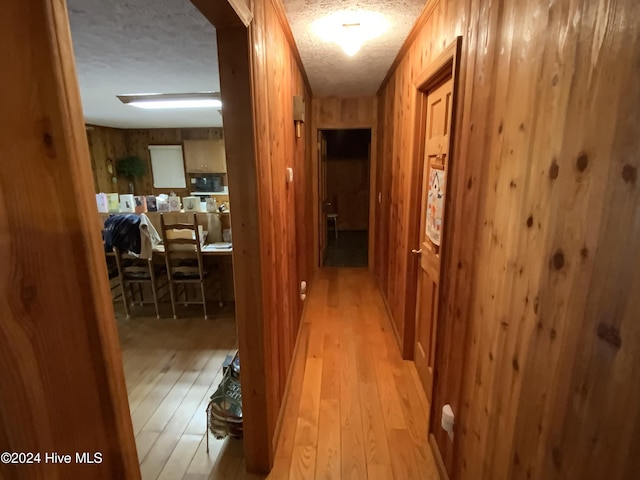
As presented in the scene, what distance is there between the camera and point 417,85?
7.10ft

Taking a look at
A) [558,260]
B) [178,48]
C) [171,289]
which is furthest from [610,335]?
[171,289]

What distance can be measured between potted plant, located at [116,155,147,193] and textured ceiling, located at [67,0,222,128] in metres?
3.26

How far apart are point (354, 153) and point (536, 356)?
23.2ft

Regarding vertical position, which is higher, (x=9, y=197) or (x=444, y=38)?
Result: (x=444, y=38)

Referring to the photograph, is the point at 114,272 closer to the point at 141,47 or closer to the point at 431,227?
the point at 141,47

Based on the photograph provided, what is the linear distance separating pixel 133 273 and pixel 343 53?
10.4ft

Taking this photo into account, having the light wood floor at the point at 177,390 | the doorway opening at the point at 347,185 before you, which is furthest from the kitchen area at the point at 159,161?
the light wood floor at the point at 177,390

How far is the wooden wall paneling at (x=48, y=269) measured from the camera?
15.8 inches

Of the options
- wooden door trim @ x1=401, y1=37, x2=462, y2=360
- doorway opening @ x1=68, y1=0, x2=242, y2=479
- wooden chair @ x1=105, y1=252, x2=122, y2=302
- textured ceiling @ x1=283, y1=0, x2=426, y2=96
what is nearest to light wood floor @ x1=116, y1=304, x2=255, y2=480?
doorway opening @ x1=68, y1=0, x2=242, y2=479

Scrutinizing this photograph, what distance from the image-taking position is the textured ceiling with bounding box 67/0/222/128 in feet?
5.81

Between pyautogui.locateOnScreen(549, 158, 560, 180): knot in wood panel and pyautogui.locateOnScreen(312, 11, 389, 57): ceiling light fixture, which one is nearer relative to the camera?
pyautogui.locateOnScreen(549, 158, 560, 180): knot in wood panel

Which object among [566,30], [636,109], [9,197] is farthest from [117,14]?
[636,109]

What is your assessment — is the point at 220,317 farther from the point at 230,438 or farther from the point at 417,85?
the point at 417,85

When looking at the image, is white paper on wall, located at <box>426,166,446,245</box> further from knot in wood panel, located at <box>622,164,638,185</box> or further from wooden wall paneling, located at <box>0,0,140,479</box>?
wooden wall paneling, located at <box>0,0,140,479</box>
